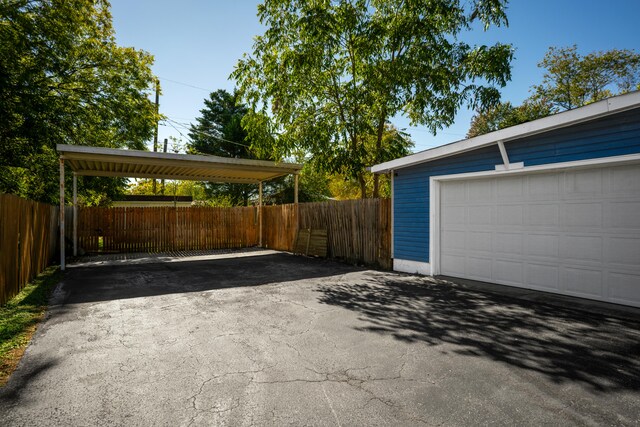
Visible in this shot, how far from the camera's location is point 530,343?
12.3ft

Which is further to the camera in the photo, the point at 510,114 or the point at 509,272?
the point at 510,114

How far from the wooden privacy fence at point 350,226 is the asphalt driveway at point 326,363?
340 cm

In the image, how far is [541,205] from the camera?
20.4ft

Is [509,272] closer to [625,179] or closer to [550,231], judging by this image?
[550,231]

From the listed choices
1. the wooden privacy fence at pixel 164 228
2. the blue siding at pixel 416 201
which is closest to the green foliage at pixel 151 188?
the wooden privacy fence at pixel 164 228

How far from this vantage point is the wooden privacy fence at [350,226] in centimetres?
945

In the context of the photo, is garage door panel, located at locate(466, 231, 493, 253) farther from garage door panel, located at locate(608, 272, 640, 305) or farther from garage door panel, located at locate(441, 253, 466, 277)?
garage door panel, located at locate(608, 272, 640, 305)

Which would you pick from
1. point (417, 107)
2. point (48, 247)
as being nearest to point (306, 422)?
→ point (48, 247)

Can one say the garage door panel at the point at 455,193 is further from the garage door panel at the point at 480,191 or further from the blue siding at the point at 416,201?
the blue siding at the point at 416,201

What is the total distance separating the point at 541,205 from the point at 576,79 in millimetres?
23227

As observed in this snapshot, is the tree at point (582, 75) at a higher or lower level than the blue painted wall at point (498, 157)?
higher

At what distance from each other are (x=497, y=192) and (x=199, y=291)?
633 centimetres

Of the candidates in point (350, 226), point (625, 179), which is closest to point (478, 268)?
point (625, 179)

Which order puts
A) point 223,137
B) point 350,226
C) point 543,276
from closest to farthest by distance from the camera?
1. point 543,276
2. point 350,226
3. point 223,137
